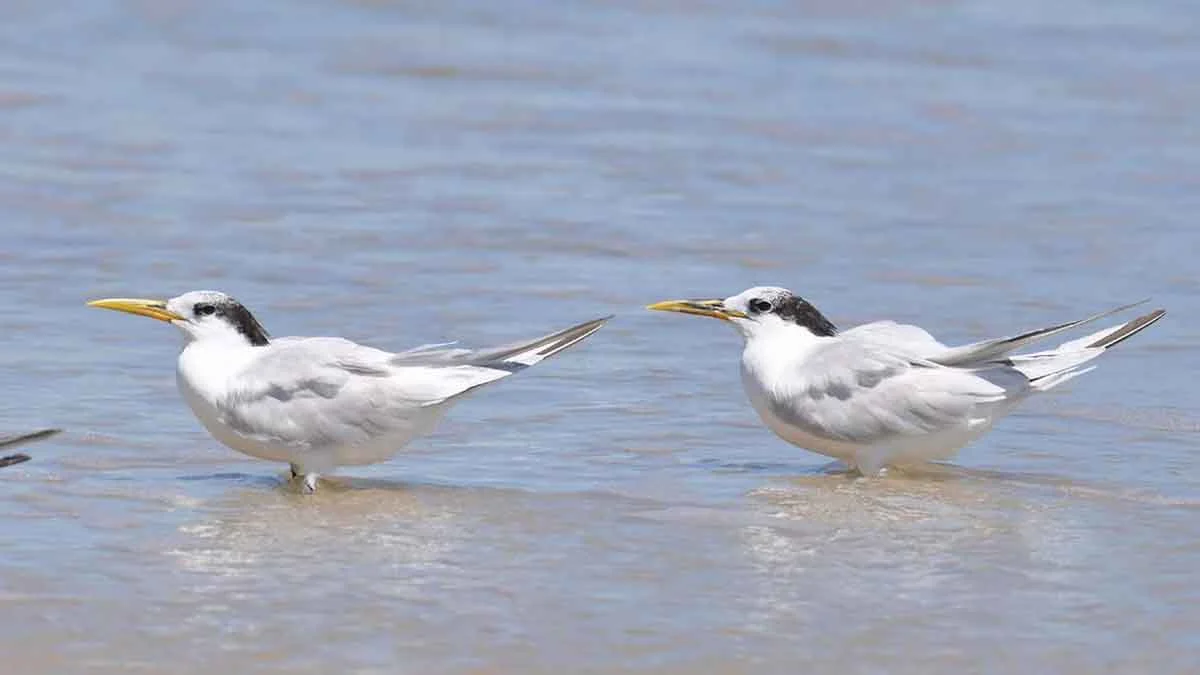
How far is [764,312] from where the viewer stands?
26.2ft

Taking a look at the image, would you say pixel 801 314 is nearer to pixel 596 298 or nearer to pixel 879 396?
pixel 879 396

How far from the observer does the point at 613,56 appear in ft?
47.2

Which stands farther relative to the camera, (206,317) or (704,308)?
(704,308)

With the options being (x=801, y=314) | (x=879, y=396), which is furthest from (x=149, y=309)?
(x=879, y=396)

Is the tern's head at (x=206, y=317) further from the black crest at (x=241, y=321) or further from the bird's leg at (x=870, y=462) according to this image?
the bird's leg at (x=870, y=462)

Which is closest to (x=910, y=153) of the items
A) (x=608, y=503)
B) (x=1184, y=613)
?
(x=608, y=503)

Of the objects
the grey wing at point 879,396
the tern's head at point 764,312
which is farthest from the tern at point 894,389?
the tern's head at point 764,312

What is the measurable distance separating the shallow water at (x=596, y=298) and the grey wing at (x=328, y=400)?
0.20 meters

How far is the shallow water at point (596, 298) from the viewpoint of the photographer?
5926 millimetres

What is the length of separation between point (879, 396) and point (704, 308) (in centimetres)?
71

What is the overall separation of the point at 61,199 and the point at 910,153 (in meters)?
4.23

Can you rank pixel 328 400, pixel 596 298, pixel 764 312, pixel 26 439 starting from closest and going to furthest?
1. pixel 26 439
2. pixel 328 400
3. pixel 764 312
4. pixel 596 298

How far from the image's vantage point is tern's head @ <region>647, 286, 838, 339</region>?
7965 mm

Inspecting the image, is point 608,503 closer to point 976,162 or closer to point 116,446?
point 116,446
